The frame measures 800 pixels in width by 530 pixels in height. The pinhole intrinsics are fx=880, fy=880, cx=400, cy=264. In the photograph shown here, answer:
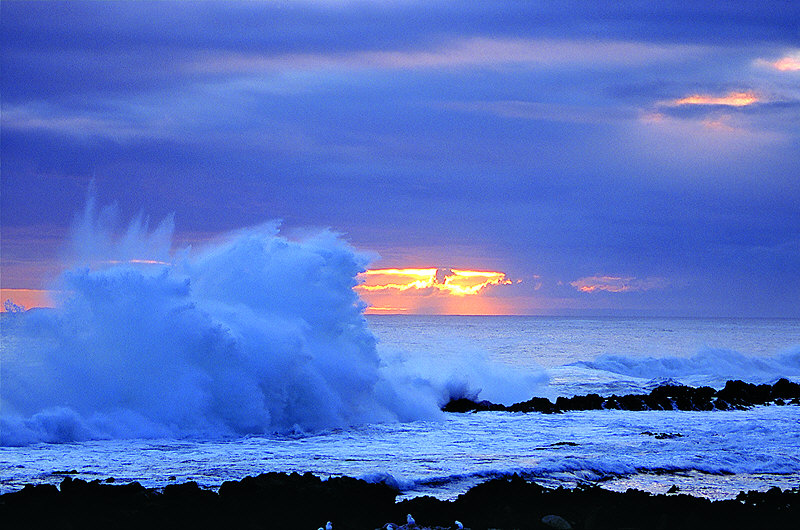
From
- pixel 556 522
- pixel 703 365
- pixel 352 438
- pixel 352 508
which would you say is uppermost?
pixel 703 365

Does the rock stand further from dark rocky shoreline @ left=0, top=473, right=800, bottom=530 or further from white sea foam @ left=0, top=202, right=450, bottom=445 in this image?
white sea foam @ left=0, top=202, right=450, bottom=445

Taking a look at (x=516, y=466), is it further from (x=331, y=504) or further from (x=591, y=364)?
(x=591, y=364)

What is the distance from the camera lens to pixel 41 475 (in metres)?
12.2

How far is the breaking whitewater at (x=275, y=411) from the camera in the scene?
13.3m

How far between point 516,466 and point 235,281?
10506 mm

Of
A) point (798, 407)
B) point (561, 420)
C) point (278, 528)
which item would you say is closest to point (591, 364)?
Result: point (798, 407)

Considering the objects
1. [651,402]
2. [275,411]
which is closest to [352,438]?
[275,411]

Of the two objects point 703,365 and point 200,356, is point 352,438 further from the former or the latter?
point 703,365

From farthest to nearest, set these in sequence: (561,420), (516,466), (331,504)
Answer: (561,420)
(516,466)
(331,504)

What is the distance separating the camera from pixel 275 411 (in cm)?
1814

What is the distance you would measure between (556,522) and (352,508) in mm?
2288

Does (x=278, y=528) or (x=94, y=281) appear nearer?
(x=278, y=528)

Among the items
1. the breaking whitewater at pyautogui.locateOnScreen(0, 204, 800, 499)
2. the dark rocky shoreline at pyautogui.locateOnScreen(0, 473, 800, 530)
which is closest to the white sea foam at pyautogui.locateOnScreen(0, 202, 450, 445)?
the breaking whitewater at pyautogui.locateOnScreen(0, 204, 800, 499)

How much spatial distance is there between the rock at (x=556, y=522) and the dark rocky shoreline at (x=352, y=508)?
1 centimetres
